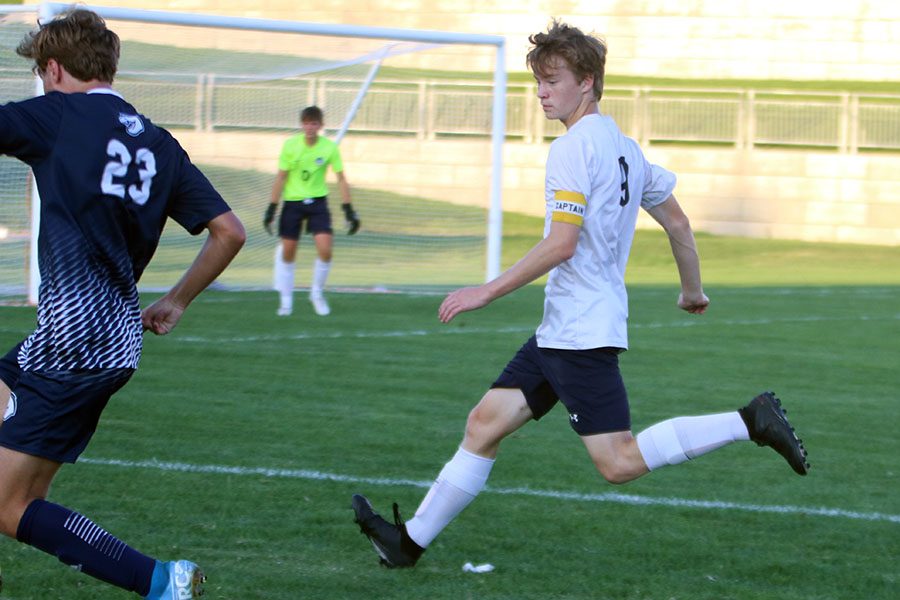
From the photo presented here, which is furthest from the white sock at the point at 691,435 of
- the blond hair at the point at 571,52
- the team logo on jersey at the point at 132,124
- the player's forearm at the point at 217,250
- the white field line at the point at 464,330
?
the white field line at the point at 464,330

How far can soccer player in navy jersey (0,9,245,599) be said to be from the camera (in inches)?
141

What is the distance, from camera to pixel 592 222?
4.40m

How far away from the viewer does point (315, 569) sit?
474 centimetres

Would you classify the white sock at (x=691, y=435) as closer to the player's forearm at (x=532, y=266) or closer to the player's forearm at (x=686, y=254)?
the player's forearm at (x=686, y=254)

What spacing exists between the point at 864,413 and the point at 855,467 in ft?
5.82

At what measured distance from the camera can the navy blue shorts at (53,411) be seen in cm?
360

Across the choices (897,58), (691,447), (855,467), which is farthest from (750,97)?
(691,447)

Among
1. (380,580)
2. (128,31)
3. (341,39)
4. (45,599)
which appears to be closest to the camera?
(45,599)

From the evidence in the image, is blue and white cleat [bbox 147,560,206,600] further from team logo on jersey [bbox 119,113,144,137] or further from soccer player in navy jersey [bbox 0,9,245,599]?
team logo on jersey [bbox 119,113,144,137]

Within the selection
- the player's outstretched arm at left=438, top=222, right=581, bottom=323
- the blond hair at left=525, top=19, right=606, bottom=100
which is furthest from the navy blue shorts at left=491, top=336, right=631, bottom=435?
the blond hair at left=525, top=19, right=606, bottom=100

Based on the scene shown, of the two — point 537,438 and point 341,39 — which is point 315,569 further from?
point 341,39

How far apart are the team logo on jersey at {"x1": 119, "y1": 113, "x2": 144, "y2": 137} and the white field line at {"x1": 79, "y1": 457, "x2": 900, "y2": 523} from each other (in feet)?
9.04

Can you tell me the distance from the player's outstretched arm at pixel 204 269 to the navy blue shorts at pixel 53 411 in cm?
27

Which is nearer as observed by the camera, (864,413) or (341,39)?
(864,413)
